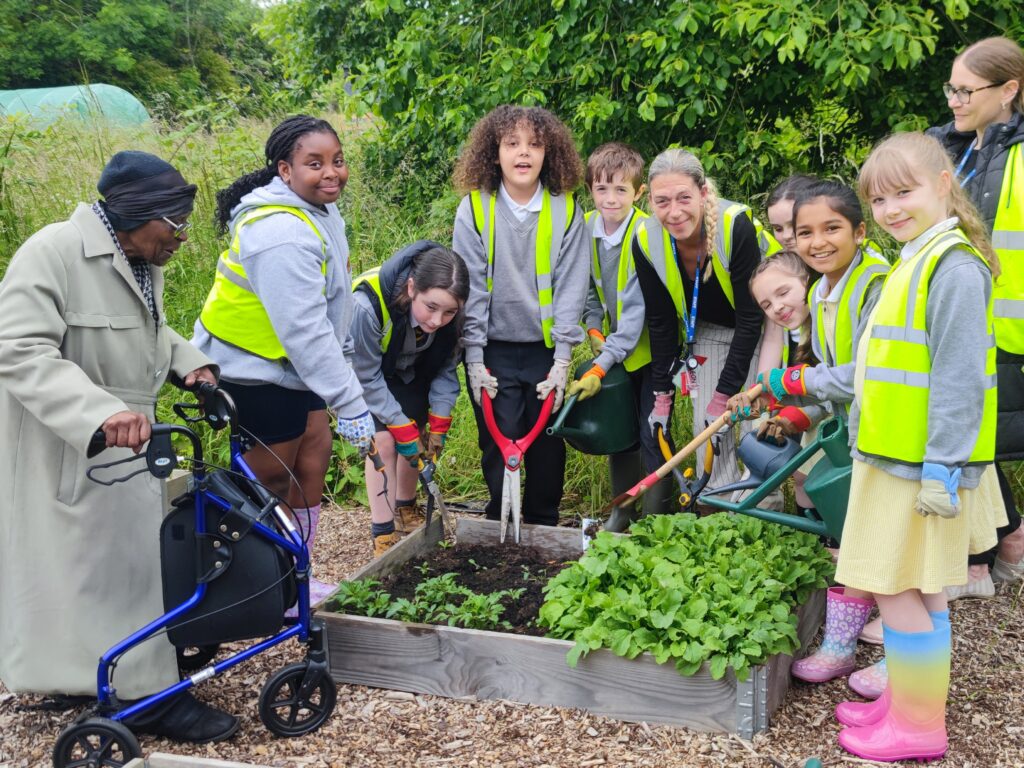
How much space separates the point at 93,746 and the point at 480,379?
77.4 inches

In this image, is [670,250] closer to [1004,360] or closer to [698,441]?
[698,441]

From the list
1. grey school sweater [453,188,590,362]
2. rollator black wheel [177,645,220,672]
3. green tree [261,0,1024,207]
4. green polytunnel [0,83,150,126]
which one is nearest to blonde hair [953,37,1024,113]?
grey school sweater [453,188,590,362]

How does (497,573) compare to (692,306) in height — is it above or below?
below

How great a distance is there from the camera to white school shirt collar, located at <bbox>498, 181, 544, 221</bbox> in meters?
3.95

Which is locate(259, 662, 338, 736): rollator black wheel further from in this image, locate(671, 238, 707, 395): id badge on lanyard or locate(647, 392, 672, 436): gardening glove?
locate(671, 238, 707, 395): id badge on lanyard

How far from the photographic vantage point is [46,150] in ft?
23.5

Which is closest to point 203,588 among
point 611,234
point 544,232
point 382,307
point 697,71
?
point 382,307

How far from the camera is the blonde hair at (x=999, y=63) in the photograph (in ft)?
10.7

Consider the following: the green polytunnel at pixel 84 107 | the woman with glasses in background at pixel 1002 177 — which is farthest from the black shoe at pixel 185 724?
the green polytunnel at pixel 84 107

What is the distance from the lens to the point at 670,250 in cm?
373

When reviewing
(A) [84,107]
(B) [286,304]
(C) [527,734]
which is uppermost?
(A) [84,107]

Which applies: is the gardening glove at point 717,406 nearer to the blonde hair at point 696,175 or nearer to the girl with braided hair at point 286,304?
the blonde hair at point 696,175

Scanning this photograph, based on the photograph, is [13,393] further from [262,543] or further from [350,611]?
[350,611]

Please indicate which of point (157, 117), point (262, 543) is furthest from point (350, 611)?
point (157, 117)
